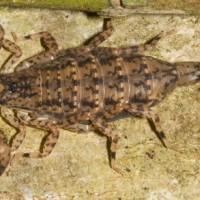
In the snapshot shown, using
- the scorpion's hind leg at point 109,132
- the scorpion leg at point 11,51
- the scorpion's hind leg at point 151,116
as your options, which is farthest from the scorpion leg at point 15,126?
the scorpion's hind leg at point 151,116

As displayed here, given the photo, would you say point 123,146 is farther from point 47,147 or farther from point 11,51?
point 11,51

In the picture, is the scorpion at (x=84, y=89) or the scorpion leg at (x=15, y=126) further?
the scorpion leg at (x=15, y=126)

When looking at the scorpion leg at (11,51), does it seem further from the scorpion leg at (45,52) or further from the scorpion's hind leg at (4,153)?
the scorpion's hind leg at (4,153)

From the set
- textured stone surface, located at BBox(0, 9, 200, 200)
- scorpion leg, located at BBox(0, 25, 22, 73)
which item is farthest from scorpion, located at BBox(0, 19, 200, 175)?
textured stone surface, located at BBox(0, 9, 200, 200)

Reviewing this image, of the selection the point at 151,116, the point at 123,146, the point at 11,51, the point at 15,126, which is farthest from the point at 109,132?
the point at 11,51

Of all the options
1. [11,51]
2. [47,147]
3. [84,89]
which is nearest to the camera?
[84,89]

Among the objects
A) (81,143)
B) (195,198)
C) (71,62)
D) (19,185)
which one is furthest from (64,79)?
(195,198)
